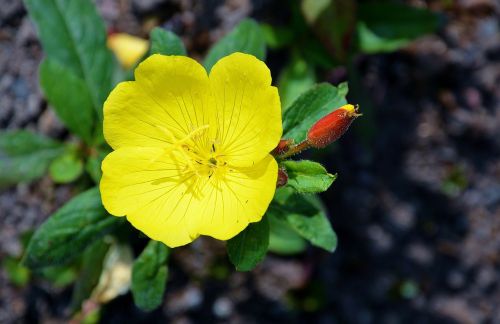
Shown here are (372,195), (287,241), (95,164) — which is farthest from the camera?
(372,195)

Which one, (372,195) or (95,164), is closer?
(95,164)

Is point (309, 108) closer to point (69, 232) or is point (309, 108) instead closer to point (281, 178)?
point (281, 178)

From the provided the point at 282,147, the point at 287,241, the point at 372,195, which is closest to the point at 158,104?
the point at 282,147

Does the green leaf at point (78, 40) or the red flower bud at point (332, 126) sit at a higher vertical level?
the red flower bud at point (332, 126)

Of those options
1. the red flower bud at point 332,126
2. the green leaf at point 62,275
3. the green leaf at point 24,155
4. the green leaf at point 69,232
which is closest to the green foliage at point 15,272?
the green leaf at point 62,275

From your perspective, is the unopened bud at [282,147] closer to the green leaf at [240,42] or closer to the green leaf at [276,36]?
the green leaf at [240,42]

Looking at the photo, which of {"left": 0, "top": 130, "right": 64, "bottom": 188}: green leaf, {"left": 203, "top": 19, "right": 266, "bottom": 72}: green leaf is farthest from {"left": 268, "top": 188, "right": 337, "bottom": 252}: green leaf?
{"left": 0, "top": 130, "right": 64, "bottom": 188}: green leaf
